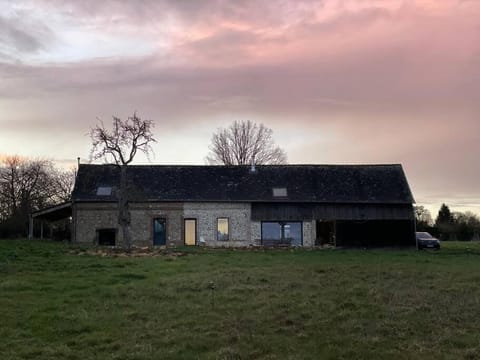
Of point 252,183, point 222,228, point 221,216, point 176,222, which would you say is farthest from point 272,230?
point 176,222

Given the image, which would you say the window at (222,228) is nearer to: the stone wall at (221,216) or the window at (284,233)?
the stone wall at (221,216)

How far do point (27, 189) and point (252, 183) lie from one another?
29834 mm

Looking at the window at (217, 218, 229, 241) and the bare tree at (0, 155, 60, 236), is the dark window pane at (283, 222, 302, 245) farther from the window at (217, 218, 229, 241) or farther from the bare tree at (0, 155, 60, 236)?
the bare tree at (0, 155, 60, 236)

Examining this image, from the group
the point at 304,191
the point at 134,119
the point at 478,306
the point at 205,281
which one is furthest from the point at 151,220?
the point at 478,306

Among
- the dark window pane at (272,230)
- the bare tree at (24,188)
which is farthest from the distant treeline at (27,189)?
the dark window pane at (272,230)

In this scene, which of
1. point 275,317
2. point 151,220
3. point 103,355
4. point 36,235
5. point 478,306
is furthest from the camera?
point 36,235

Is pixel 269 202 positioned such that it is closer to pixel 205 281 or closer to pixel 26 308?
pixel 205 281

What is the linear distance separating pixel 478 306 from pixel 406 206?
94.4ft

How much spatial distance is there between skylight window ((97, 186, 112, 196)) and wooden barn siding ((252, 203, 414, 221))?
10182 mm

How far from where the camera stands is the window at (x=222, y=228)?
39000 mm

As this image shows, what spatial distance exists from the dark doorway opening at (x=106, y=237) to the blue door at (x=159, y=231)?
Result: 2.76m

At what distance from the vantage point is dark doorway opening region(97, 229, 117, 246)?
38.6 metres

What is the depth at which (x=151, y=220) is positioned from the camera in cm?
3866

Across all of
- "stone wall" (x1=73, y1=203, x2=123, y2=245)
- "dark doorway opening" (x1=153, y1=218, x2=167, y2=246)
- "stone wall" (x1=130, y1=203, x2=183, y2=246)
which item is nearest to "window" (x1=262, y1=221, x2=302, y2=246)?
"stone wall" (x1=130, y1=203, x2=183, y2=246)
